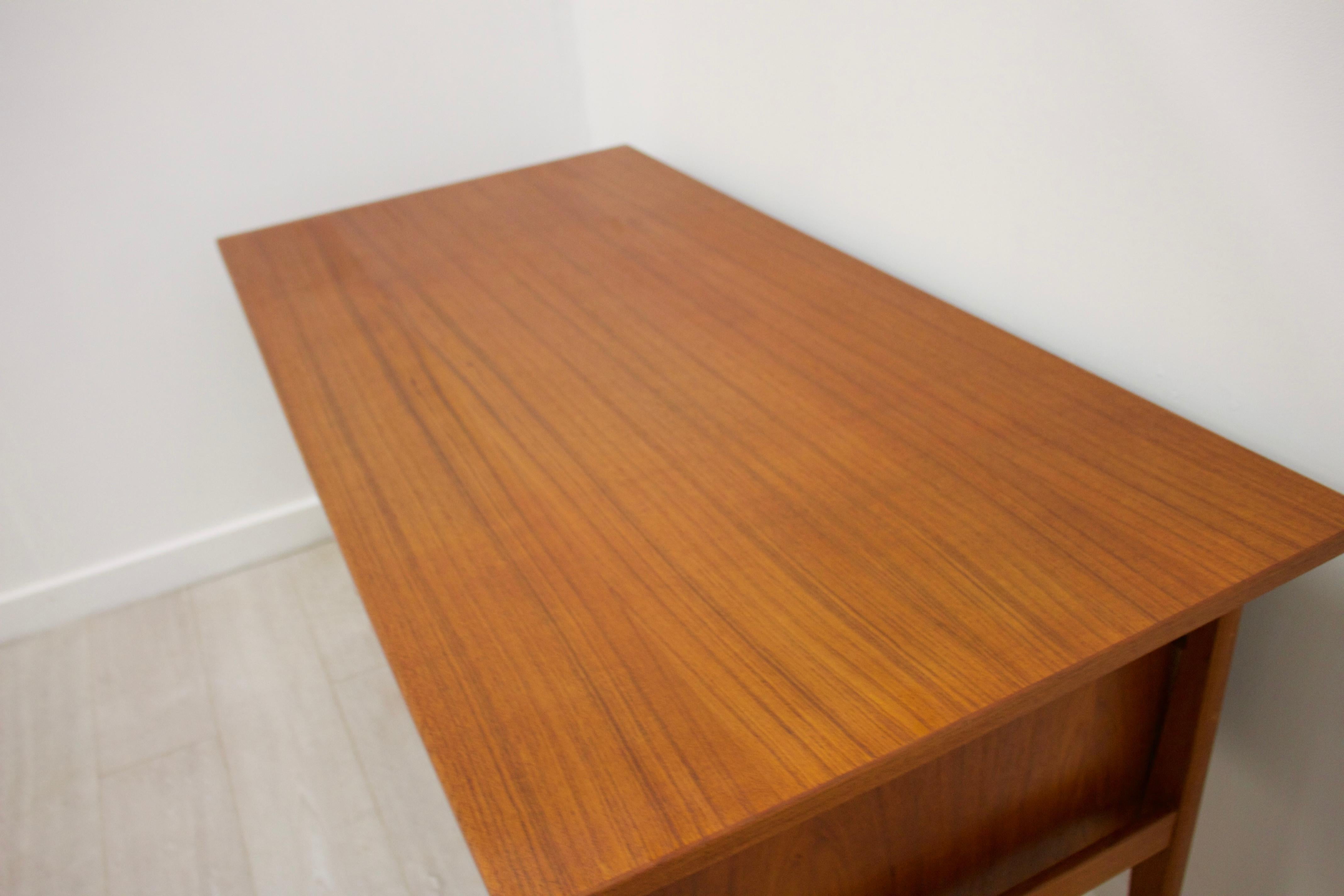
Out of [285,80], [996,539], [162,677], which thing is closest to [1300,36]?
[996,539]

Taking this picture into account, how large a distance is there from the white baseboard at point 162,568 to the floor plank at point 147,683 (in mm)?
39

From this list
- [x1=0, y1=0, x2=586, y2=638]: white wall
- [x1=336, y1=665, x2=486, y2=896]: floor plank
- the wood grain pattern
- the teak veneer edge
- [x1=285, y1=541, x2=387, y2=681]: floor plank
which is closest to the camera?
the teak veneer edge

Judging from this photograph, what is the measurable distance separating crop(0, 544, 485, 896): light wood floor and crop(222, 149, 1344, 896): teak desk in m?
0.51

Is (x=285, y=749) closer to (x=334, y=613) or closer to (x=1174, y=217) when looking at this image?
(x=334, y=613)

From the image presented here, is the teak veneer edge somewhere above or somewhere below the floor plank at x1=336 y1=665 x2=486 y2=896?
above

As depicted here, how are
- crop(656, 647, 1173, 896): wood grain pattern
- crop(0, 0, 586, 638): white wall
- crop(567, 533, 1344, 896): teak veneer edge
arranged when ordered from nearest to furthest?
crop(567, 533, 1344, 896): teak veneer edge
crop(656, 647, 1173, 896): wood grain pattern
crop(0, 0, 586, 638): white wall

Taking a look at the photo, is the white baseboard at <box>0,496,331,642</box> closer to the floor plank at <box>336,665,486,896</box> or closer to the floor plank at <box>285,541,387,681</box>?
the floor plank at <box>285,541,387,681</box>

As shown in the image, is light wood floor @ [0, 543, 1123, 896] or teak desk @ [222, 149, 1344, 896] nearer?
teak desk @ [222, 149, 1344, 896]

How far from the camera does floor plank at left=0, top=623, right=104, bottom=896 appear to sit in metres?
1.39

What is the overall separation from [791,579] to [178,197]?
1.50 metres

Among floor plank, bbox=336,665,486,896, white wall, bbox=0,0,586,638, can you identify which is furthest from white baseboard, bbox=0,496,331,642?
floor plank, bbox=336,665,486,896

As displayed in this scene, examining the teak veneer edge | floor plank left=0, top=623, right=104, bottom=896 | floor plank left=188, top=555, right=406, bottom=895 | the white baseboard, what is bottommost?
floor plank left=0, top=623, right=104, bottom=896

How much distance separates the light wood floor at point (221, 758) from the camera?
1.37m

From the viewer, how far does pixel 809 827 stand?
0.66 metres
